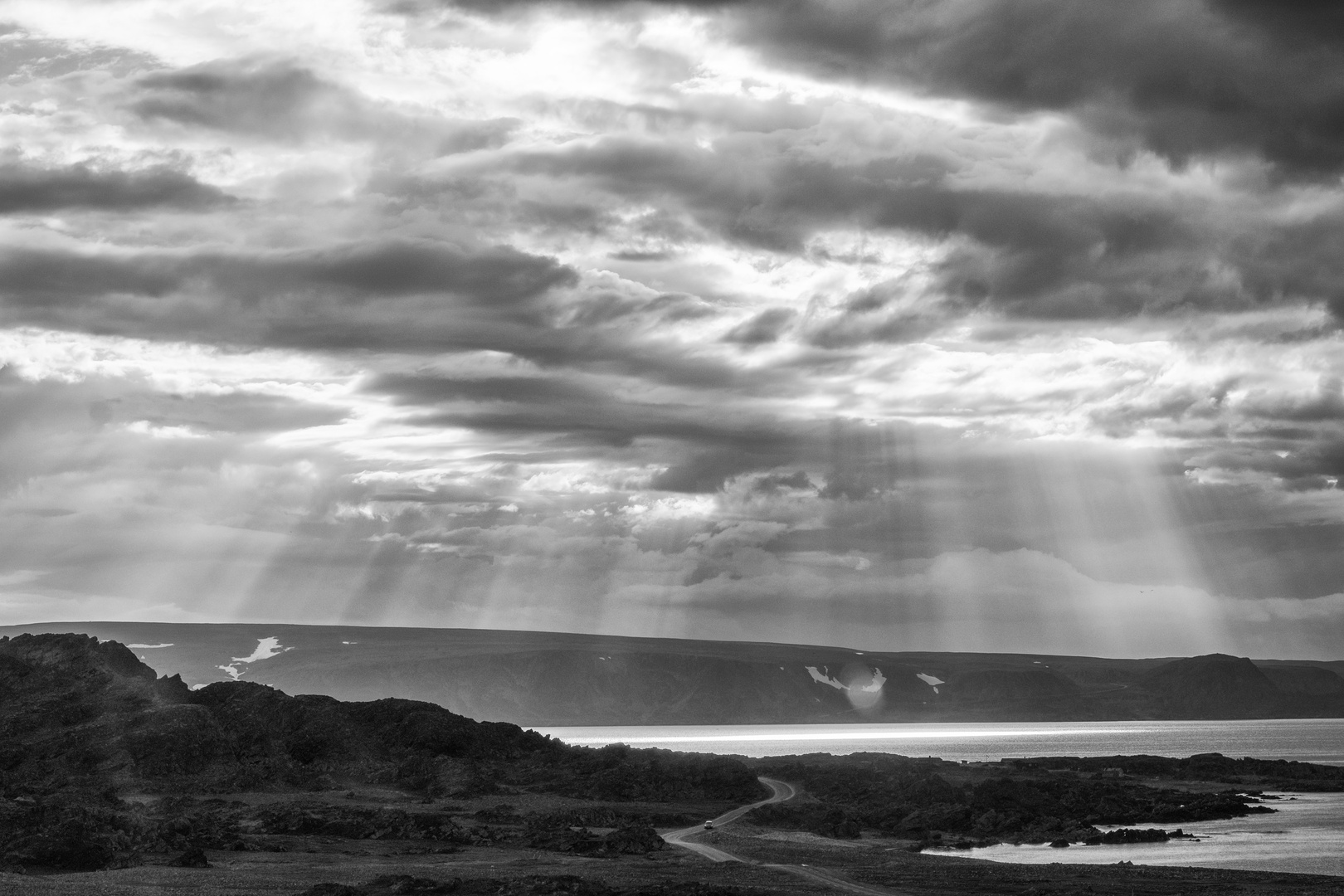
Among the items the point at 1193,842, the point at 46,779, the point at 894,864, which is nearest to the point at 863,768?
the point at 1193,842

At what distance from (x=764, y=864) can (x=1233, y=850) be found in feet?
118

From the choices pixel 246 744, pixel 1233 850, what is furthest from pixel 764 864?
pixel 246 744

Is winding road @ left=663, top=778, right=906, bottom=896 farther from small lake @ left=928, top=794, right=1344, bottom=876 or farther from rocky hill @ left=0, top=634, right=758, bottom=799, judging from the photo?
small lake @ left=928, top=794, right=1344, bottom=876

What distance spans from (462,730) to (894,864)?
74040 millimetres

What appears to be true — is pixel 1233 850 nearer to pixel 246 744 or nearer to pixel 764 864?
pixel 764 864

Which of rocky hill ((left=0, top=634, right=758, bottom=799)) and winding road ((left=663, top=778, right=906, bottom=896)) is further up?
rocky hill ((left=0, top=634, right=758, bottom=799))

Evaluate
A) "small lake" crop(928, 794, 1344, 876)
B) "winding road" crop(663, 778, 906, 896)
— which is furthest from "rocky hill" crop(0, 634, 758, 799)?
"small lake" crop(928, 794, 1344, 876)

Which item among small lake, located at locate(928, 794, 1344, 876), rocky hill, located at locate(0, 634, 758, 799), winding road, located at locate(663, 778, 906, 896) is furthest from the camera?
rocky hill, located at locate(0, 634, 758, 799)

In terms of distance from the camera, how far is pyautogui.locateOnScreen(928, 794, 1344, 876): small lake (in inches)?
3494

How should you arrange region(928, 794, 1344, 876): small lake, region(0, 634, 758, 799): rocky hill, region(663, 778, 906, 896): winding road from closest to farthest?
region(663, 778, 906, 896): winding road → region(928, 794, 1344, 876): small lake → region(0, 634, 758, 799): rocky hill

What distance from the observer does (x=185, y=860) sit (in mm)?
77812

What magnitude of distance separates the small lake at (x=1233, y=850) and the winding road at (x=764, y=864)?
1631 cm

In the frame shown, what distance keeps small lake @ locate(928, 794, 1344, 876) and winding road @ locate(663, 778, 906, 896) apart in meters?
16.3

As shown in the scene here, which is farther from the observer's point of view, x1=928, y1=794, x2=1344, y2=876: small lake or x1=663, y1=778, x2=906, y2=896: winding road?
x1=928, y1=794, x2=1344, y2=876: small lake
